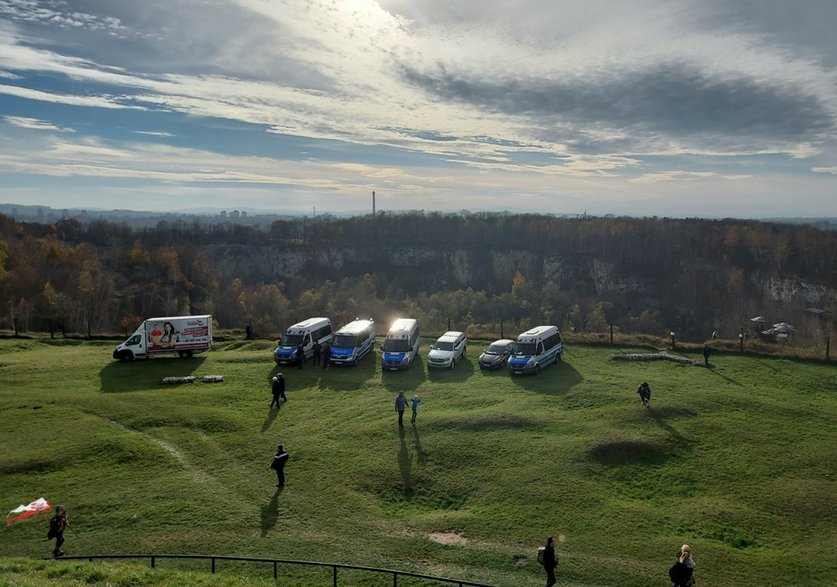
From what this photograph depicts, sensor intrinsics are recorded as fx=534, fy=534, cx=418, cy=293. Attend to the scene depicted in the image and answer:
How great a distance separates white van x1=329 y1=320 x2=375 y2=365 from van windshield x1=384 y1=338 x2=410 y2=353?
2.28 m

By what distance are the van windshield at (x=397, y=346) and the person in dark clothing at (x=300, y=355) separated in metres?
5.67

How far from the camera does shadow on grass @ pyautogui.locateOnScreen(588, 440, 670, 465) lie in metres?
21.2

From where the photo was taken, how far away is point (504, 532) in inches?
657

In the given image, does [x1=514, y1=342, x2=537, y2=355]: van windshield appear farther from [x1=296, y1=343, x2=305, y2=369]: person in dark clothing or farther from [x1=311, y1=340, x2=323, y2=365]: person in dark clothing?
[x1=296, y1=343, x2=305, y2=369]: person in dark clothing

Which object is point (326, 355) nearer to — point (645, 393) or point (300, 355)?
point (300, 355)

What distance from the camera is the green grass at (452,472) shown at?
1573 cm

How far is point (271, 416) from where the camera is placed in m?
27.2

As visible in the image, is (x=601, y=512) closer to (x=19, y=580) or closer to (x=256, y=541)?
(x=256, y=541)

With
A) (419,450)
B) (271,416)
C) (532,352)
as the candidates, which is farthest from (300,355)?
(419,450)

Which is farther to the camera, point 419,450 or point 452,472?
point 419,450

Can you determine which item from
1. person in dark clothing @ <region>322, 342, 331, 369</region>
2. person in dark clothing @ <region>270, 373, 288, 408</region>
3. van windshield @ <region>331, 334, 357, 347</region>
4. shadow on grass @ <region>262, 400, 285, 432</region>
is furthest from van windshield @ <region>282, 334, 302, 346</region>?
person in dark clothing @ <region>270, 373, 288, 408</region>

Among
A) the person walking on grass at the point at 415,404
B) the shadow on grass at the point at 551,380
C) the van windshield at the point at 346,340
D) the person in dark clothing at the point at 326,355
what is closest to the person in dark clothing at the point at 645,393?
Answer: the shadow on grass at the point at 551,380

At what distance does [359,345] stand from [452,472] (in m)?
16.6

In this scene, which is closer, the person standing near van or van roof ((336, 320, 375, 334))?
the person standing near van
